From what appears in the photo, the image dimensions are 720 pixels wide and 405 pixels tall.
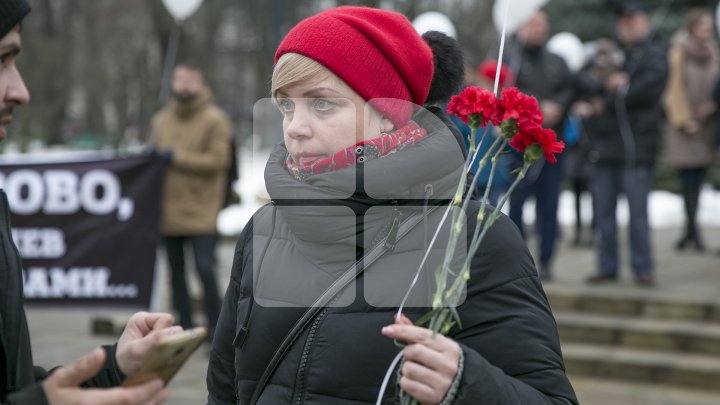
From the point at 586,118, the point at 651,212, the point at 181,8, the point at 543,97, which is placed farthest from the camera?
the point at 651,212

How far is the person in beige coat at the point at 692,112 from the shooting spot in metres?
9.91

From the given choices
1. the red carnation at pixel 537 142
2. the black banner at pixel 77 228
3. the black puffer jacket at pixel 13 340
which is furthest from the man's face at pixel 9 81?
the black banner at pixel 77 228

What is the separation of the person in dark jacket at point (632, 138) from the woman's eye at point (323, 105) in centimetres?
608

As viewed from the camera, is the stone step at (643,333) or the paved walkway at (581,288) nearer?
the paved walkway at (581,288)

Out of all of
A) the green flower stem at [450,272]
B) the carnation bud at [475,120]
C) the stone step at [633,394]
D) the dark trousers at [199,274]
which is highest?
the carnation bud at [475,120]

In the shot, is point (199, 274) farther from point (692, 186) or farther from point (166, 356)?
point (166, 356)

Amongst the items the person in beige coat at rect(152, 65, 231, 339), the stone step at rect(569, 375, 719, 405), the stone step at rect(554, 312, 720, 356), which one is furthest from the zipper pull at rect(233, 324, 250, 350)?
the stone step at rect(554, 312, 720, 356)

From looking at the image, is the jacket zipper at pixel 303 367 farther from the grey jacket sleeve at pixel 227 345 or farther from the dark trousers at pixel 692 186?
the dark trousers at pixel 692 186

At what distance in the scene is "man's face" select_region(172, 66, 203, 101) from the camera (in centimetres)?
727

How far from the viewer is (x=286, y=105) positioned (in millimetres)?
2365

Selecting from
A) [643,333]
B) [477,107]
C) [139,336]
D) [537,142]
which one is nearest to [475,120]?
[477,107]

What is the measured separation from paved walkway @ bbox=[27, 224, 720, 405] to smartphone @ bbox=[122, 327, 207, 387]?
4478 mm

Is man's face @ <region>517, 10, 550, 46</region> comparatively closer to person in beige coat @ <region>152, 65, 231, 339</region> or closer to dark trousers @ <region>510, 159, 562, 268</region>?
dark trousers @ <region>510, 159, 562, 268</region>

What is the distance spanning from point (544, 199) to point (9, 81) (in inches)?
269
